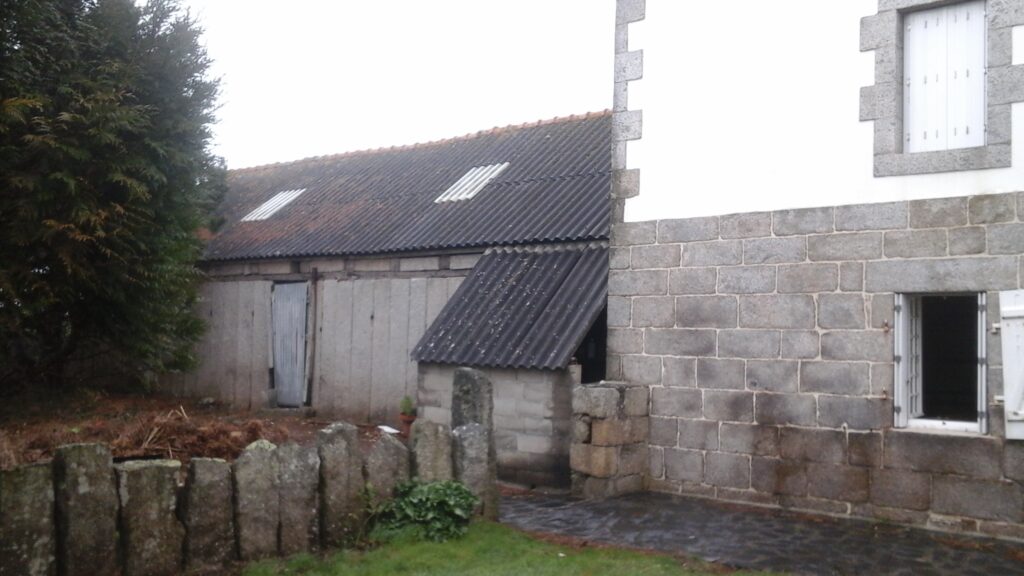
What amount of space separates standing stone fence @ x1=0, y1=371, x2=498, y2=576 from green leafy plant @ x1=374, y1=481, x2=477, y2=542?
0.12m

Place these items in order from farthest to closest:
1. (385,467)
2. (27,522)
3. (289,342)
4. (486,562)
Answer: (289,342) → (385,467) → (486,562) → (27,522)

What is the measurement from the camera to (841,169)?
8617 millimetres

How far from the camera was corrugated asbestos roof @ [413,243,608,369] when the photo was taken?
1035 cm

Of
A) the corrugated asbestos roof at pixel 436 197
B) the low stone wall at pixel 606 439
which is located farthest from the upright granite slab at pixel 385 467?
the corrugated asbestos roof at pixel 436 197

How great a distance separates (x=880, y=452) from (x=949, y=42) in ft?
12.2

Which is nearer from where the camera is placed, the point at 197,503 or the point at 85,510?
the point at 85,510

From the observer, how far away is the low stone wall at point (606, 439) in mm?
9289

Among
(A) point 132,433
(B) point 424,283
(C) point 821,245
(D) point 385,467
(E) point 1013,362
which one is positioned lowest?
(D) point 385,467

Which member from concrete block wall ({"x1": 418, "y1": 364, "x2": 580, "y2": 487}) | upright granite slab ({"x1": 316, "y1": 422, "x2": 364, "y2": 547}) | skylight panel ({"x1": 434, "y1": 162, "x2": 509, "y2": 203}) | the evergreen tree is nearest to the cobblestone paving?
concrete block wall ({"x1": 418, "y1": 364, "x2": 580, "y2": 487})

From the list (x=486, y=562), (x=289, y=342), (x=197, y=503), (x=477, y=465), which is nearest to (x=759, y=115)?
(x=477, y=465)

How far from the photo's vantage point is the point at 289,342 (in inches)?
631

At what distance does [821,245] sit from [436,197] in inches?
322

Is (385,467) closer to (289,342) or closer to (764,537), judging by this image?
(764,537)

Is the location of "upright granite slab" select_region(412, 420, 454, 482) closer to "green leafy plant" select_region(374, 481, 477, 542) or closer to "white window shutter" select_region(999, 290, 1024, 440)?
"green leafy plant" select_region(374, 481, 477, 542)
